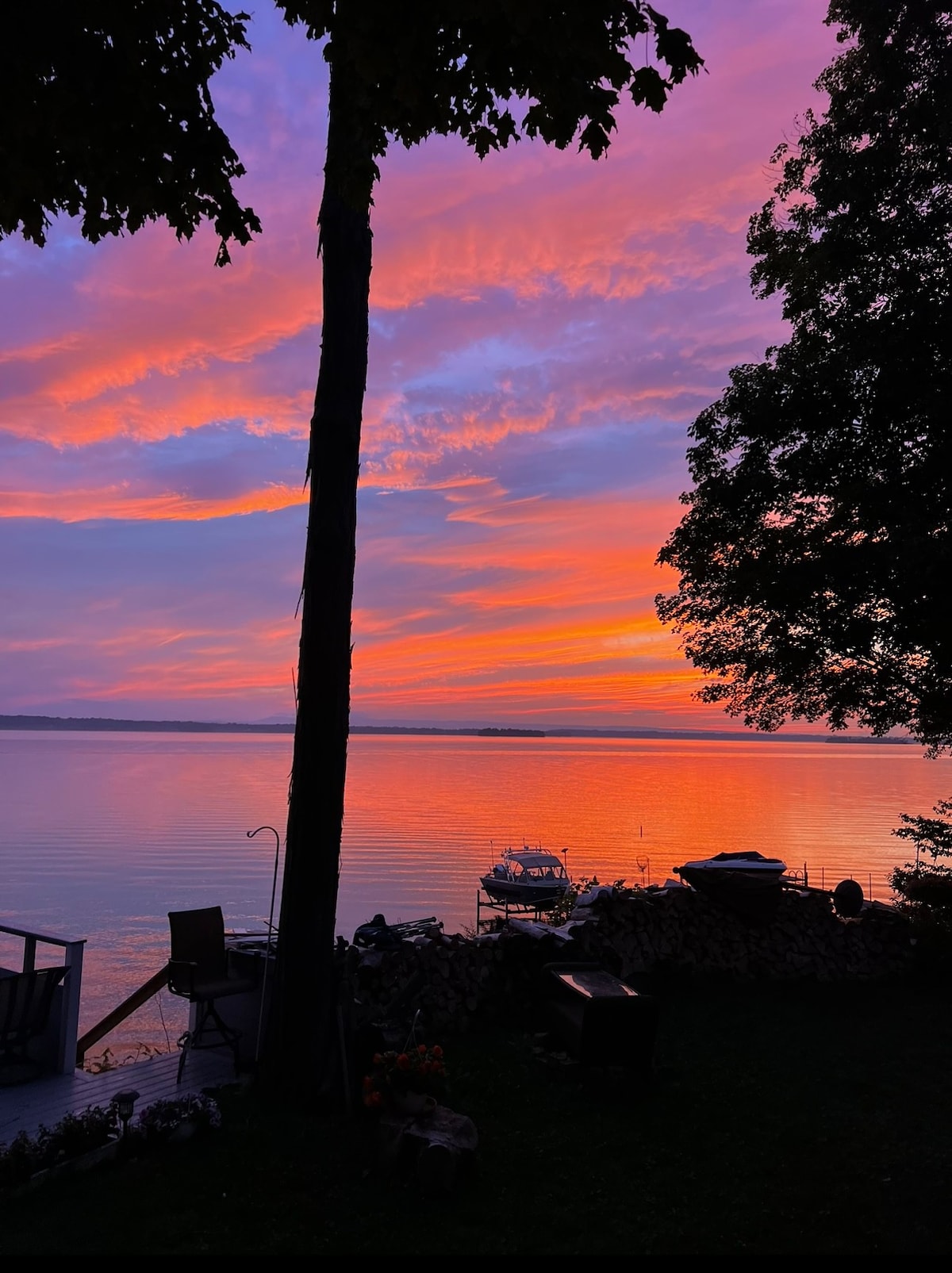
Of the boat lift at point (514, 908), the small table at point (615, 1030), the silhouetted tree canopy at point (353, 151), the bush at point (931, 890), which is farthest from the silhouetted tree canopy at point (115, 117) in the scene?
the boat lift at point (514, 908)

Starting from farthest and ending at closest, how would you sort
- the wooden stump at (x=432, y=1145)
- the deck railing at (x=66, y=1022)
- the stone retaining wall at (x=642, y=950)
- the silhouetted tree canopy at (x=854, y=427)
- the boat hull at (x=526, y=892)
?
the boat hull at (x=526, y=892) < the silhouetted tree canopy at (x=854, y=427) < the stone retaining wall at (x=642, y=950) < the deck railing at (x=66, y=1022) < the wooden stump at (x=432, y=1145)

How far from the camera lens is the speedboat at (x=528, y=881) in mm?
35844

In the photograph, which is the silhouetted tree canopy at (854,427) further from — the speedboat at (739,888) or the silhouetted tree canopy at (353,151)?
the silhouetted tree canopy at (353,151)

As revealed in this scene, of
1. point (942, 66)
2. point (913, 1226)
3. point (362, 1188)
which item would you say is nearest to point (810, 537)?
point (942, 66)

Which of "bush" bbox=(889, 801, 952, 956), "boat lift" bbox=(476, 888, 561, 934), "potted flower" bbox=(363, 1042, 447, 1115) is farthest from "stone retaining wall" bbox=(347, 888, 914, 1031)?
"boat lift" bbox=(476, 888, 561, 934)

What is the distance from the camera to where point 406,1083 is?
6.97 metres

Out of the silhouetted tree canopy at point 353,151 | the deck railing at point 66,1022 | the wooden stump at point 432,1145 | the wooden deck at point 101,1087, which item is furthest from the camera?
the deck railing at point 66,1022

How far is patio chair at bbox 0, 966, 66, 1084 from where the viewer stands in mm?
7676

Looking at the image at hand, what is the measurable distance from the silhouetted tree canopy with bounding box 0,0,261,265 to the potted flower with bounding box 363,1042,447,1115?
6.13m

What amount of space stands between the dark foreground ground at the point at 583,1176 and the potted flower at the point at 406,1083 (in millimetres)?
354

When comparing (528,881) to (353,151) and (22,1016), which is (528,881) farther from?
(353,151)

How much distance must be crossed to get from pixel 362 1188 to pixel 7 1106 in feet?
10.6

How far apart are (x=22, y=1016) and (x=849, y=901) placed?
1182 cm

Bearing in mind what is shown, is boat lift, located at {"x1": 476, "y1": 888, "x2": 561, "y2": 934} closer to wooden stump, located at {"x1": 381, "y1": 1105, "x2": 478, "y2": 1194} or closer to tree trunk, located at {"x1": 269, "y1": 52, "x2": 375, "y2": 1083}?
tree trunk, located at {"x1": 269, "y1": 52, "x2": 375, "y2": 1083}
